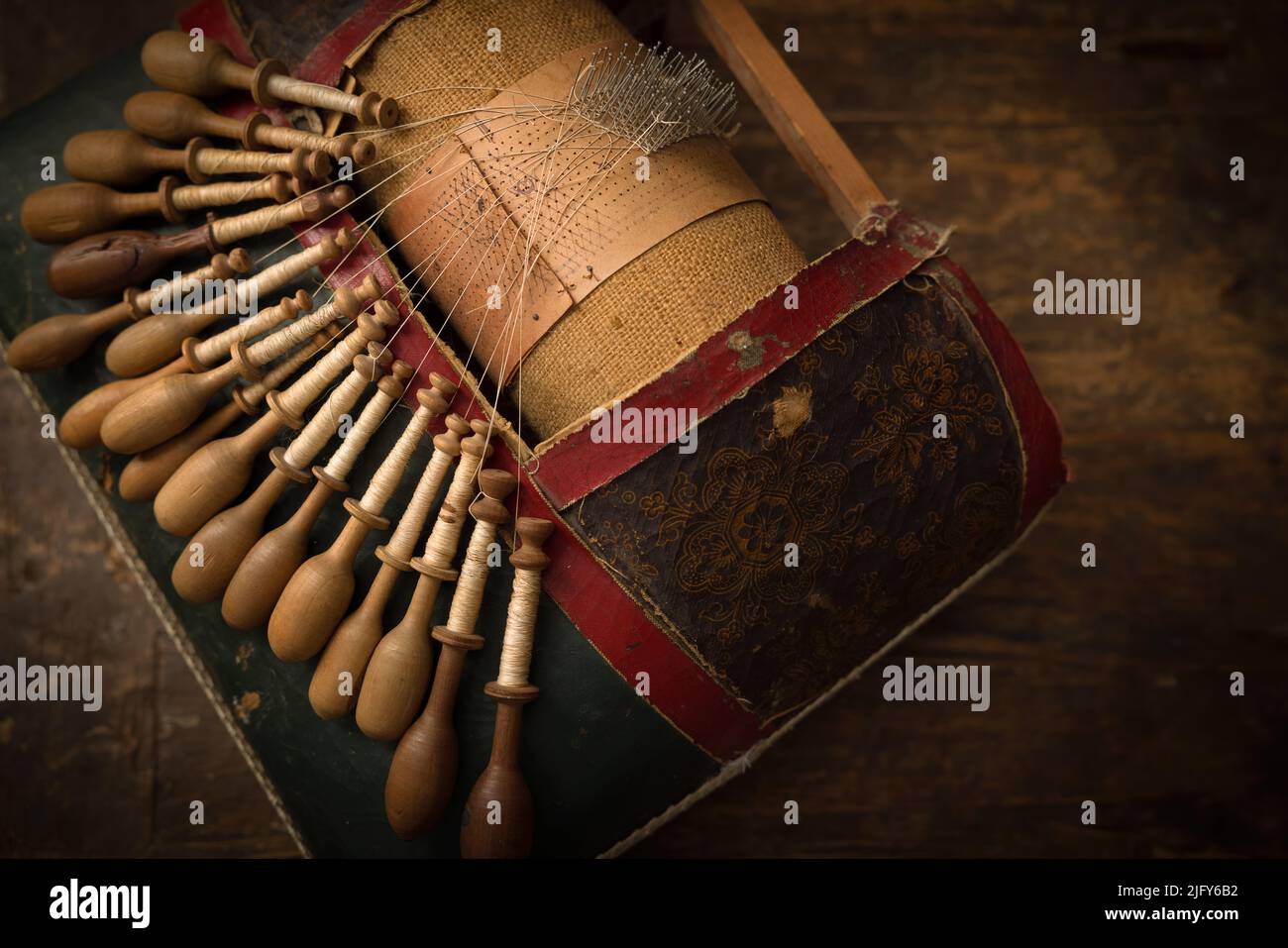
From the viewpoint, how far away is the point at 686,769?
55.7 inches

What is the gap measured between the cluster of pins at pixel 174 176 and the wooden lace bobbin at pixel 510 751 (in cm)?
58

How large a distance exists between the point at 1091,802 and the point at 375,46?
1.75 m

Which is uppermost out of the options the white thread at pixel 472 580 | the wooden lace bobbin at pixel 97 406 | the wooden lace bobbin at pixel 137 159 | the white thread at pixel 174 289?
the wooden lace bobbin at pixel 137 159

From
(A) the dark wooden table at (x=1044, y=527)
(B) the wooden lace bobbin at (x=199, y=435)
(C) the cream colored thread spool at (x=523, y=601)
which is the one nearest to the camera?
(C) the cream colored thread spool at (x=523, y=601)

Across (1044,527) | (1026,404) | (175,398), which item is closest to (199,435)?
(175,398)

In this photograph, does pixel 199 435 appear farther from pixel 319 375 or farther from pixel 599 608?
pixel 599 608

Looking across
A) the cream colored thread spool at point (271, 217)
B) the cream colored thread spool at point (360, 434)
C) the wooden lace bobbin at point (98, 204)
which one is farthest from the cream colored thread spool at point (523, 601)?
the wooden lace bobbin at point (98, 204)

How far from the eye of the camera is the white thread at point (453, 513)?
128 cm

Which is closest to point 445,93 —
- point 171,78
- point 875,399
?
point 171,78

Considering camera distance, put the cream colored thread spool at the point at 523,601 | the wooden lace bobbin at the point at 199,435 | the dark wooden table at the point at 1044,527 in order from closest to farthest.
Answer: the cream colored thread spool at the point at 523,601 → the wooden lace bobbin at the point at 199,435 → the dark wooden table at the point at 1044,527

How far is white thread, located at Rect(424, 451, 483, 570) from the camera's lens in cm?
128

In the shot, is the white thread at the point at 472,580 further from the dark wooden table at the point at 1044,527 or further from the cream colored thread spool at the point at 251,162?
the dark wooden table at the point at 1044,527

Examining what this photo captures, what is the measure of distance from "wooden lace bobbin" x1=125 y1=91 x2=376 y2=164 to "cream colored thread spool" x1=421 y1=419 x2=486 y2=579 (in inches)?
16.5

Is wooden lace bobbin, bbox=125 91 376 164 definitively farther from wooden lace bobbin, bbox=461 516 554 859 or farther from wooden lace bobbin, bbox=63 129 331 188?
wooden lace bobbin, bbox=461 516 554 859
